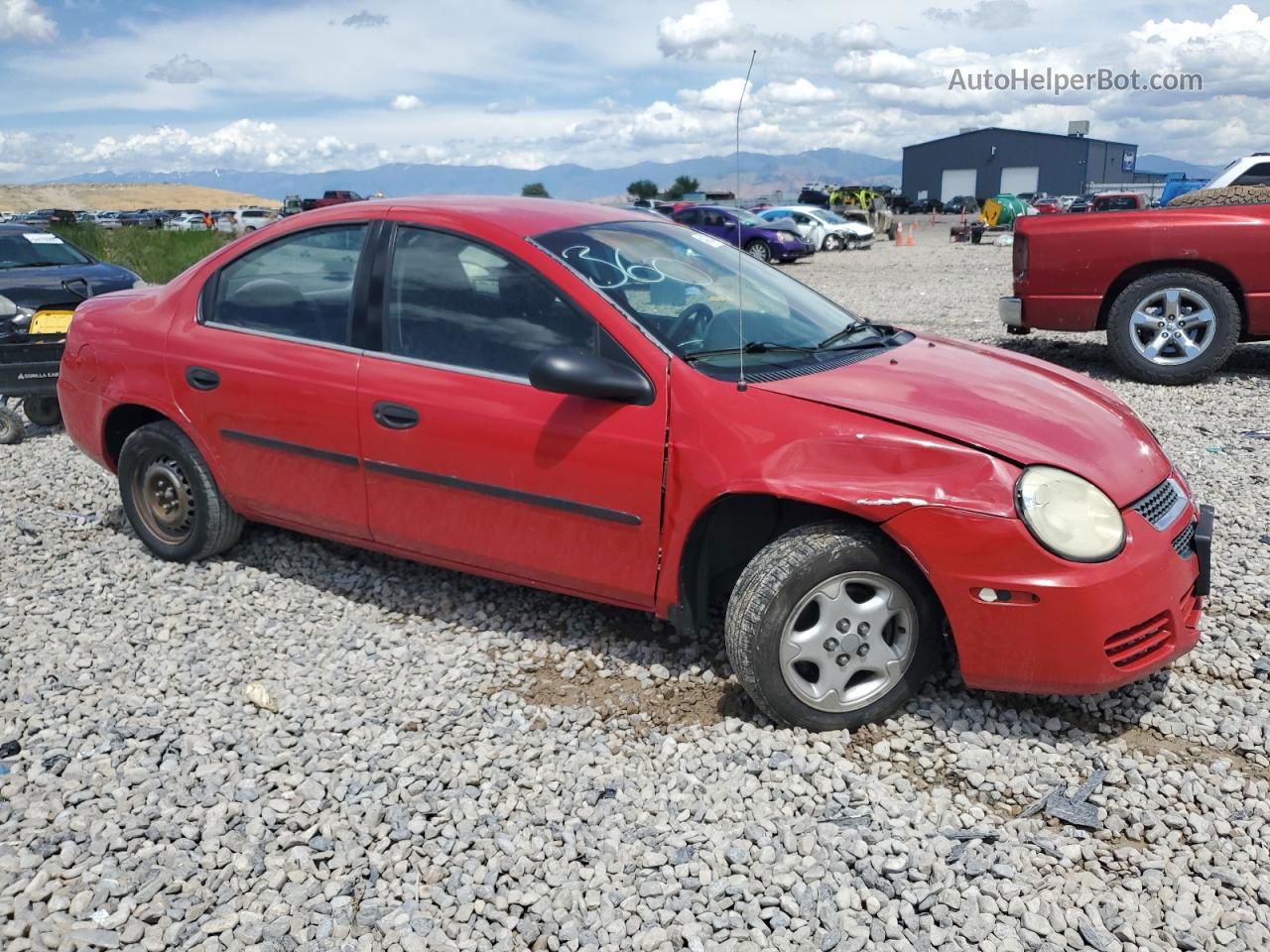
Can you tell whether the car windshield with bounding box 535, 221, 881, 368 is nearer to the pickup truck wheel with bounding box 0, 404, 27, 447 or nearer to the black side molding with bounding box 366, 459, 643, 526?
the black side molding with bounding box 366, 459, 643, 526

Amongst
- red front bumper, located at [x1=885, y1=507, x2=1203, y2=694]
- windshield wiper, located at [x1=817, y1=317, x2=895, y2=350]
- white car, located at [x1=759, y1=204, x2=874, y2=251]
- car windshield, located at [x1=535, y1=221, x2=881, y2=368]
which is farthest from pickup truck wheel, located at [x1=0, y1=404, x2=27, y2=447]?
white car, located at [x1=759, y1=204, x2=874, y2=251]

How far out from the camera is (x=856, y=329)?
3.96 m

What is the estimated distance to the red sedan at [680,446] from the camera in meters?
2.91

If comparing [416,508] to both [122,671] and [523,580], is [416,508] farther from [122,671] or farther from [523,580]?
[122,671]

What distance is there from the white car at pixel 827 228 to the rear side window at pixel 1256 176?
2034 cm

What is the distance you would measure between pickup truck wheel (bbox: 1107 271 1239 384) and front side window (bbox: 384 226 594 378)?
609cm

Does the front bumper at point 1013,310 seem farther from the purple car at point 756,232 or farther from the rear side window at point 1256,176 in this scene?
the purple car at point 756,232

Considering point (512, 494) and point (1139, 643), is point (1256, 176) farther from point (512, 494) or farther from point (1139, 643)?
point (512, 494)

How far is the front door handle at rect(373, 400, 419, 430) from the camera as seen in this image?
12.0 feet

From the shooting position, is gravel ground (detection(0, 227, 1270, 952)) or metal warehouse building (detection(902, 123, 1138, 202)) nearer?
gravel ground (detection(0, 227, 1270, 952))

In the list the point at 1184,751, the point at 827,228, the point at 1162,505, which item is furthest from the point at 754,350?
the point at 827,228

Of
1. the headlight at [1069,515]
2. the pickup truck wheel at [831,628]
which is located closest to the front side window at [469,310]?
the pickup truck wheel at [831,628]

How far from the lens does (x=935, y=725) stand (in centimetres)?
325

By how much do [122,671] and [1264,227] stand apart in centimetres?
796
